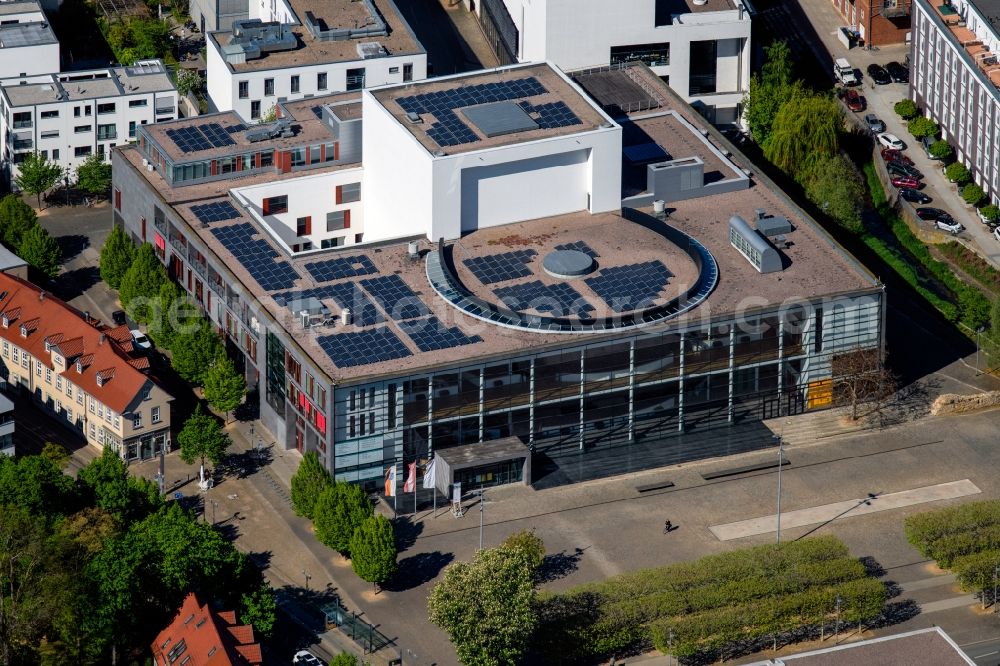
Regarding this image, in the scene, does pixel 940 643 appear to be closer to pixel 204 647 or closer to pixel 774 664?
pixel 774 664

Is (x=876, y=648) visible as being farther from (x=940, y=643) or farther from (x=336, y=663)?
(x=336, y=663)

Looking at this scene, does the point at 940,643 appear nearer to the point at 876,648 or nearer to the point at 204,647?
the point at 876,648

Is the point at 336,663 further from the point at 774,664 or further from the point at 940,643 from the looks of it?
→ the point at 940,643

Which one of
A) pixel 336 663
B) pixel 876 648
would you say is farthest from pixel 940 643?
pixel 336 663

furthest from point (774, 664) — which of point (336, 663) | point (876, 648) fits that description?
point (336, 663)
